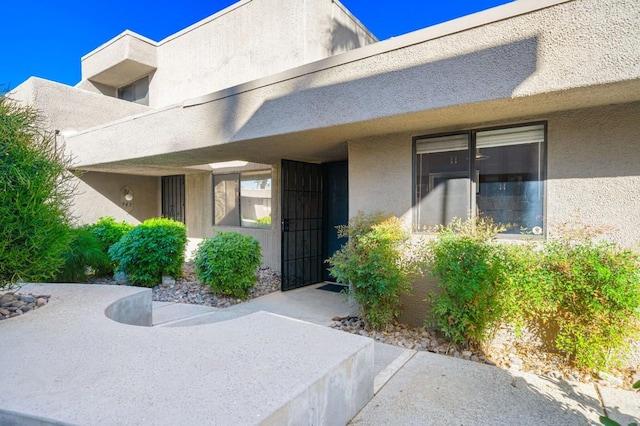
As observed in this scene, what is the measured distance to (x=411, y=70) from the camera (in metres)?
4.05

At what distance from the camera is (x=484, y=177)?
4555 millimetres

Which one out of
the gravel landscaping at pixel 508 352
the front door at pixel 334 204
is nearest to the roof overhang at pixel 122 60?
the front door at pixel 334 204

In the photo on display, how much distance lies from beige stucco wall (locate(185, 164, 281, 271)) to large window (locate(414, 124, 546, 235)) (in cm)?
506

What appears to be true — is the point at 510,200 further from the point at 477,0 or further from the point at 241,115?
the point at 477,0

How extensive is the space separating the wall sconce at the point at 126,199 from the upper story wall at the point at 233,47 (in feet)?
11.2

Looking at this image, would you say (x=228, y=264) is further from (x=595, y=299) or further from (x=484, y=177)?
(x=595, y=299)

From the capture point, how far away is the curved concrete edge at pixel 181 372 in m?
1.92

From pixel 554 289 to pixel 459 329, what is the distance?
1.16 meters

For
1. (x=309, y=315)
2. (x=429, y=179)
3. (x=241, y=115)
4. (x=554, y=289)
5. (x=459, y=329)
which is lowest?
(x=309, y=315)

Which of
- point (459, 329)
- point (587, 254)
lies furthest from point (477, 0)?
point (459, 329)

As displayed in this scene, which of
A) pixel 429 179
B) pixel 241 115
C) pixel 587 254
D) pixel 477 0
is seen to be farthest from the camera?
pixel 477 0

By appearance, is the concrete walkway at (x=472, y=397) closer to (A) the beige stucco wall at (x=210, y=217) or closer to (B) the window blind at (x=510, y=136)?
(B) the window blind at (x=510, y=136)

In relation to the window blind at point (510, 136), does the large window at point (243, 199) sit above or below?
below

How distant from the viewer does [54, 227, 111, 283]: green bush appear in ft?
24.2
